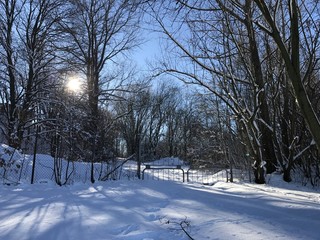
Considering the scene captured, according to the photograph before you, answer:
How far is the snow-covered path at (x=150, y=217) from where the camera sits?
3.68 metres

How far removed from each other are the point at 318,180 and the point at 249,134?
3031 mm

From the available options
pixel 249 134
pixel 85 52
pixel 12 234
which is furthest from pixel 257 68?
pixel 85 52

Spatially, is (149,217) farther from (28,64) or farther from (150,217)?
(28,64)

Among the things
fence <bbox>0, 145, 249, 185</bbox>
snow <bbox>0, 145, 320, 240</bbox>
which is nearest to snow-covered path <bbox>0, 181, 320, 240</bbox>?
snow <bbox>0, 145, 320, 240</bbox>

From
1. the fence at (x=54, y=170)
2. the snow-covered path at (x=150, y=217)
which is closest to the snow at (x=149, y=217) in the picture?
the snow-covered path at (x=150, y=217)

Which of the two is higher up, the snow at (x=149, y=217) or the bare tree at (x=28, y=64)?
the bare tree at (x=28, y=64)

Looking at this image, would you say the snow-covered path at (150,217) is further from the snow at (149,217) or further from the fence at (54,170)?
the fence at (54,170)

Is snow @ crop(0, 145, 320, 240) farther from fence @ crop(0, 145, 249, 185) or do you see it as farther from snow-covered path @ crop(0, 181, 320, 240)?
fence @ crop(0, 145, 249, 185)

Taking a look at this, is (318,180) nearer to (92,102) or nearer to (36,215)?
(36,215)

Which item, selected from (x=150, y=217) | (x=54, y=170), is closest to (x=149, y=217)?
(x=150, y=217)

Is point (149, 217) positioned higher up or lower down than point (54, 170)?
lower down

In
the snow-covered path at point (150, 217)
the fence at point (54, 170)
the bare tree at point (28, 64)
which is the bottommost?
the snow-covered path at point (150, 217)

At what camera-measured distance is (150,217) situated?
4.64 meters

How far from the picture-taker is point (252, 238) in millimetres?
3424
